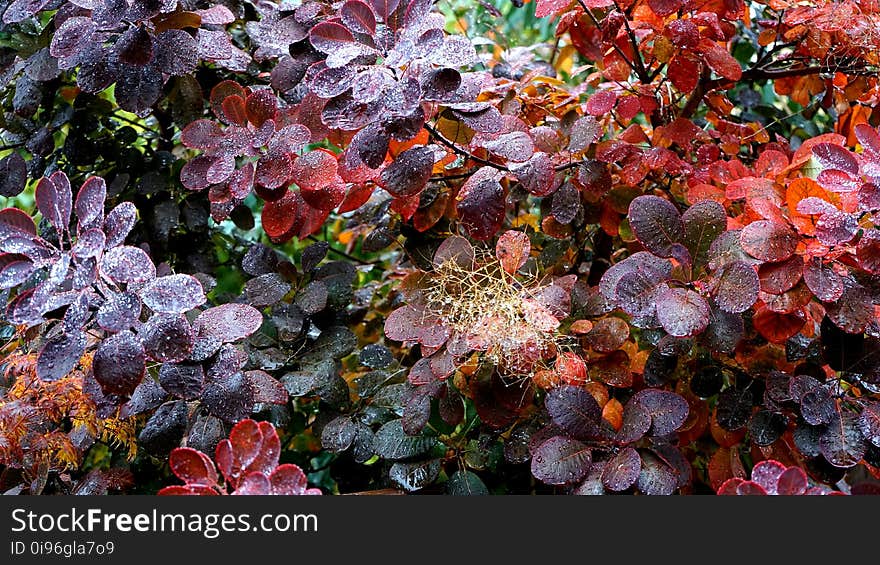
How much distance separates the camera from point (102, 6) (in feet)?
2.77

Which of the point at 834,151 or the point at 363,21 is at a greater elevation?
the point at 363,21

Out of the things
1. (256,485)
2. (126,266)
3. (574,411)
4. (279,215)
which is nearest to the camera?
(256,485)

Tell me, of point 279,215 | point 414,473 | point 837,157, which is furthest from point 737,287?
point 279,215

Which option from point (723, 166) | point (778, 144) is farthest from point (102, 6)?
point (778, 144)

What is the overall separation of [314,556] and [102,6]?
635mm

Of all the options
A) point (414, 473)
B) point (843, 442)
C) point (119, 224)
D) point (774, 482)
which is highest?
point (119, 224)

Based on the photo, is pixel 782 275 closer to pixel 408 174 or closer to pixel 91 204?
pixel 408 174

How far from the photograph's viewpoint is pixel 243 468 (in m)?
0.63

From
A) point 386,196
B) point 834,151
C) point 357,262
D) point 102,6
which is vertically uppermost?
point 102,6

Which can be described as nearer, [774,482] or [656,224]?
[774,482]

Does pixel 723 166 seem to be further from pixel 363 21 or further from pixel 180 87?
pixel 180 87

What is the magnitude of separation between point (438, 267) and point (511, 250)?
0.09 metres

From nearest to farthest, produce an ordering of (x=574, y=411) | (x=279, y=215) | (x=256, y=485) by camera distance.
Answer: (x=256, y=485) < (x=574, y=411) < (x=279, y=215)

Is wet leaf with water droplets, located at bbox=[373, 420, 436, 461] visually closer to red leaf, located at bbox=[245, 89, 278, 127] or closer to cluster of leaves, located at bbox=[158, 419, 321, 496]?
cluster of leaves, located at bbox=[158, 419, 321, 496]
